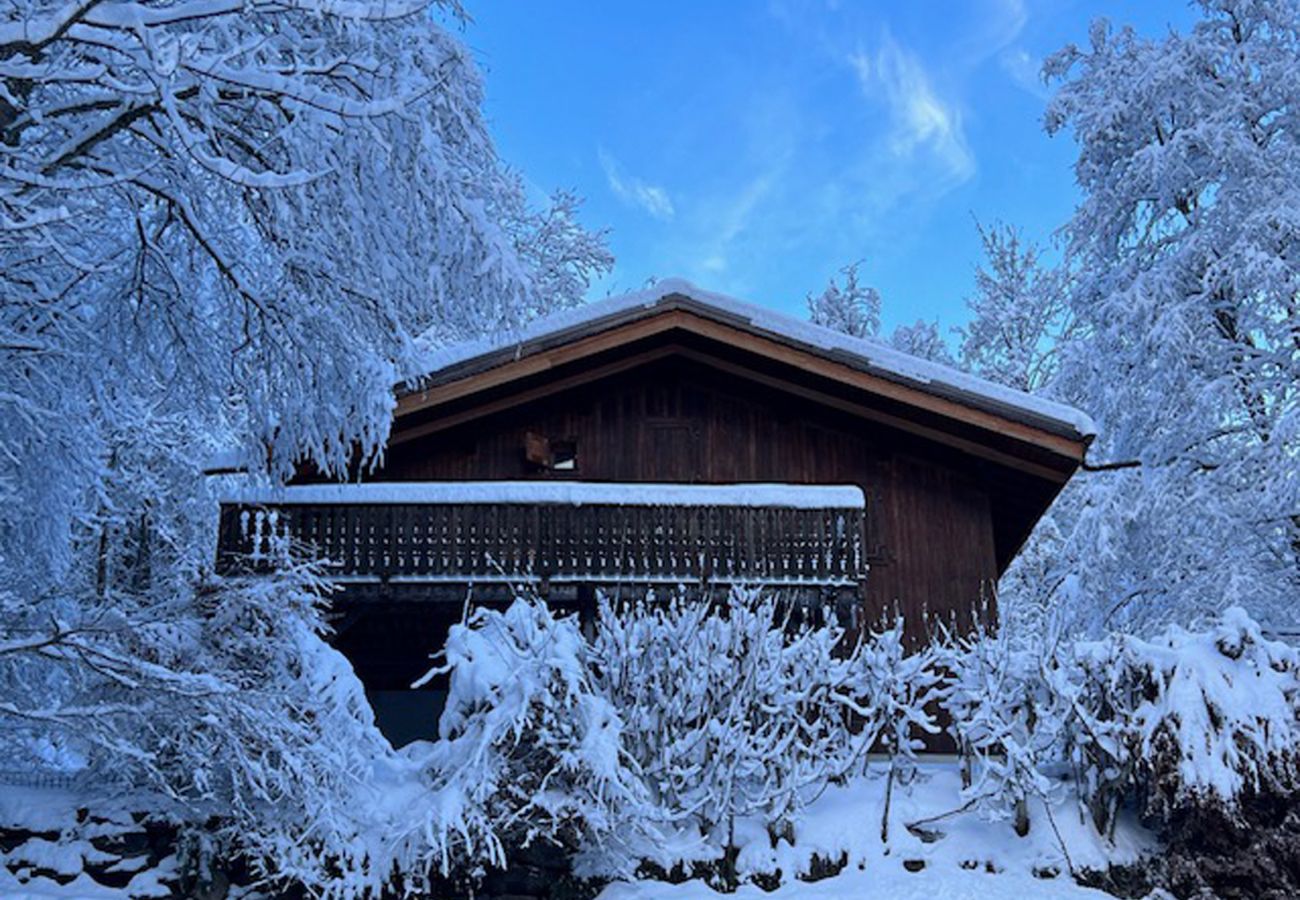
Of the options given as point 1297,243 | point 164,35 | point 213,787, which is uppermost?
point 1297,243

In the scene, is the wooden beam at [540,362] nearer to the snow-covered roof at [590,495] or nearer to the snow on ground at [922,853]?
the snow-covered roof at [590,495]

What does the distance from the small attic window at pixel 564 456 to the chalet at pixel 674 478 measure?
28 millimetres

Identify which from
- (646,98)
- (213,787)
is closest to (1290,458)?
(646,98)

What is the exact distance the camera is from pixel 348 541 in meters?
12.7

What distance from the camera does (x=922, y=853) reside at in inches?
328

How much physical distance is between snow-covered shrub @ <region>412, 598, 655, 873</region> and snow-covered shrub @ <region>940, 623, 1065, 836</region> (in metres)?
2.61

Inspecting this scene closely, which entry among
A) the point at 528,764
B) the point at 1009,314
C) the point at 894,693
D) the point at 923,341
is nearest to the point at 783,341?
the point at 894,693

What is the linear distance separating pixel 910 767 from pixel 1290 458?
26.7 feet

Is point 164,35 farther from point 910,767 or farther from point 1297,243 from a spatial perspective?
point 1297,243

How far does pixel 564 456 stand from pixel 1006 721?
8017mm

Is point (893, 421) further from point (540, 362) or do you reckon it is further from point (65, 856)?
point (65, 856)

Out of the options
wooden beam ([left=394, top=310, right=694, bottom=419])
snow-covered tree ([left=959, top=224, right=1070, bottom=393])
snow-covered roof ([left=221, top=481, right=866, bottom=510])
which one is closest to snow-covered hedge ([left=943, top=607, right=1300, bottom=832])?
snow-covered roof ([left=221, top=481, right=866, bottom=510])

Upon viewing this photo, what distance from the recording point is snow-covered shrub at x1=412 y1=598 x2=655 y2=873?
25.1 ft

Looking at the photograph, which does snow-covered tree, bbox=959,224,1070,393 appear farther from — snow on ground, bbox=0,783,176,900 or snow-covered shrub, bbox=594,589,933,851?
snow on ground, bbox=0,783,176,900
